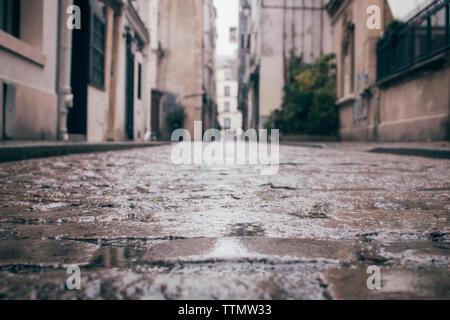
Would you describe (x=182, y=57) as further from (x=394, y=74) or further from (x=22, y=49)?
(x=22, y=49)

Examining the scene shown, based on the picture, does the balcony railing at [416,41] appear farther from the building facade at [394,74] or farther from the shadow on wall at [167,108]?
the shadow on wall at [167,108]

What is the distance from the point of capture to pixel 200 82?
2769cm

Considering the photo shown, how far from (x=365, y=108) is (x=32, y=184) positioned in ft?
43.3

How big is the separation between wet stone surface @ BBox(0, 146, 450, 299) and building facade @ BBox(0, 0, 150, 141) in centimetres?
432

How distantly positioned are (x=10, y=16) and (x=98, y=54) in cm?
462

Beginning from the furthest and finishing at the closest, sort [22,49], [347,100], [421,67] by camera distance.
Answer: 1. [347,100]
2. [421,67]
3. [22,49]

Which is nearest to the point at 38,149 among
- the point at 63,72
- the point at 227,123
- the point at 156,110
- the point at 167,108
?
the point at 63,72

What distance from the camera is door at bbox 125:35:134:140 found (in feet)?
45.6

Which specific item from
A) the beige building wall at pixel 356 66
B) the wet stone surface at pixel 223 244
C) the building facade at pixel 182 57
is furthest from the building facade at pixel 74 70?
the building facade at pixel 182 57

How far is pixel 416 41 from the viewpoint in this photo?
9.59 metres

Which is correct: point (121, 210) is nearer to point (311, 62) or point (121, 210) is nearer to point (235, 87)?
point (311, 62)

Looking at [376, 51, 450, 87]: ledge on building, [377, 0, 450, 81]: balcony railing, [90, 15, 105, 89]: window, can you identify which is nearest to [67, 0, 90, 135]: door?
[90, 15, 105, 89]: window

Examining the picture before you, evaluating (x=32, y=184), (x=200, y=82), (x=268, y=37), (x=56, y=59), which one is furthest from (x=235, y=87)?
(x=32, y=184)
